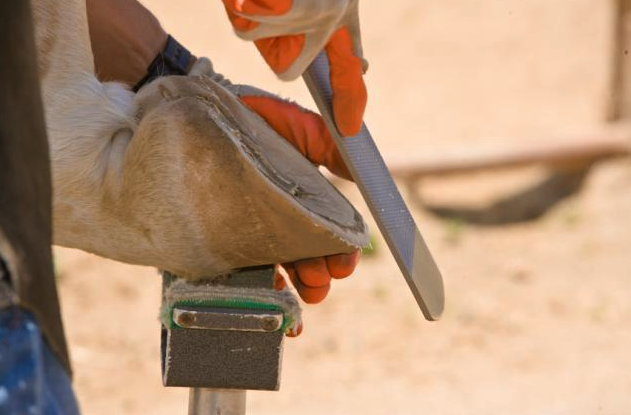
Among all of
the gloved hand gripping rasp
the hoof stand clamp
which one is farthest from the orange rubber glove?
the hoof stand clamp

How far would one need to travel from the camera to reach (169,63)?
5.02 ft

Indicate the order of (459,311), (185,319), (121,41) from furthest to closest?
1. (459,311)
2. (121,41)
3. (185,319)

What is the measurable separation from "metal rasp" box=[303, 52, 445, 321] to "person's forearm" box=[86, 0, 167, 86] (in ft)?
0.92

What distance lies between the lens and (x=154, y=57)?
1.51m

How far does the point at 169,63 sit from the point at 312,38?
1.27 ft

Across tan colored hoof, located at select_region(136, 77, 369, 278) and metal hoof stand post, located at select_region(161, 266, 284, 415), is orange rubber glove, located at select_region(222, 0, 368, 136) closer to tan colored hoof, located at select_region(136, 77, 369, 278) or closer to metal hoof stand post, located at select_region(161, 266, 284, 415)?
tan colored hoof, located at select_region(136, 77, 369, 278)

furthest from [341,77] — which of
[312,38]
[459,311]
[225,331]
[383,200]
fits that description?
[459,311]

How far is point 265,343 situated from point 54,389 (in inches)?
18.1

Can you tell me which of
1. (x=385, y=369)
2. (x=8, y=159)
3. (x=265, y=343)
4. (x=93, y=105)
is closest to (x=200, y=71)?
(x=93, y=105)

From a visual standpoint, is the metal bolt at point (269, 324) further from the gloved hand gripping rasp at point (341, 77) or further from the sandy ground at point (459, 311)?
the sandy ground at point (459, 311)

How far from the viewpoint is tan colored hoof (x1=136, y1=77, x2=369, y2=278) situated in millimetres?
1225

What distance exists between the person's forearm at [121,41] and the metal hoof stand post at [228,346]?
318mm

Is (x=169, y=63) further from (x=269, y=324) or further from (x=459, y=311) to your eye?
(x=459, y=311)

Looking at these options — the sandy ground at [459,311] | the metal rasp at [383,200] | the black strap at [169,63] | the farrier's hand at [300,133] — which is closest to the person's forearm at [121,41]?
the black strap at [169,63]
